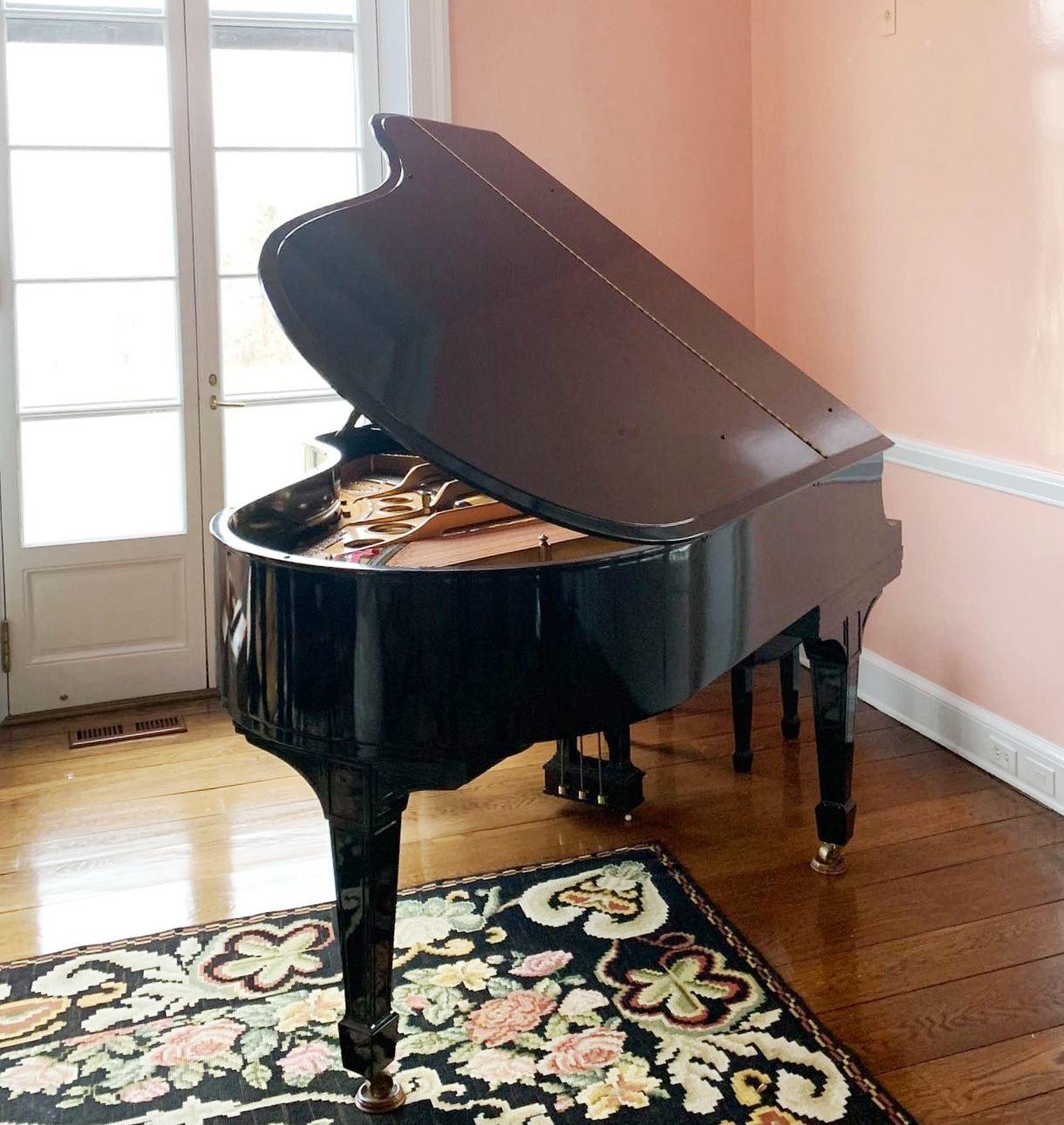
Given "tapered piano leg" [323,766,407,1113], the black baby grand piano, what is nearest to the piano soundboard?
the black baby grand piano

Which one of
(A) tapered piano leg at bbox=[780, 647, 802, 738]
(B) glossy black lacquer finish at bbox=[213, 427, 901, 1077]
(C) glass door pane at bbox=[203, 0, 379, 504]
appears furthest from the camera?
(C) glass door pane at bbox=[203, 0, 379, 504]

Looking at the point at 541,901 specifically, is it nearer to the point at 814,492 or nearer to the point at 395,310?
the point at 814,492

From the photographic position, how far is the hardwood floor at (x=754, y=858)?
229cm

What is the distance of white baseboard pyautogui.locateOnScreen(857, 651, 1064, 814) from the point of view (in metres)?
3.19

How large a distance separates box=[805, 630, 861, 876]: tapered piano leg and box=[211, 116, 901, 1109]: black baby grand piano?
0.23ft

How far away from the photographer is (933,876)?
2.83 metres

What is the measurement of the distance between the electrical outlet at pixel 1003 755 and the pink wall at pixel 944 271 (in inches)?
3.2

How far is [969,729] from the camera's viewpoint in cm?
347

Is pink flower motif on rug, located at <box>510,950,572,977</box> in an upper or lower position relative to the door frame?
lower

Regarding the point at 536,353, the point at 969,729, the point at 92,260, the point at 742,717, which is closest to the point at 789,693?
the point at 742,717

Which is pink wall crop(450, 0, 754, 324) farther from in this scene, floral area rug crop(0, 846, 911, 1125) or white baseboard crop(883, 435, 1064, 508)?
floral area rug crop(0, 846, 911, 1125)

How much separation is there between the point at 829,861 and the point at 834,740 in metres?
0.29

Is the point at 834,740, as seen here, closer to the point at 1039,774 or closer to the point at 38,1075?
the point at 1039,774

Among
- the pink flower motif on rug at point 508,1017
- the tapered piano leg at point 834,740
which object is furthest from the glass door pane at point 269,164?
the pink flower motif on rug at point 508,1017
